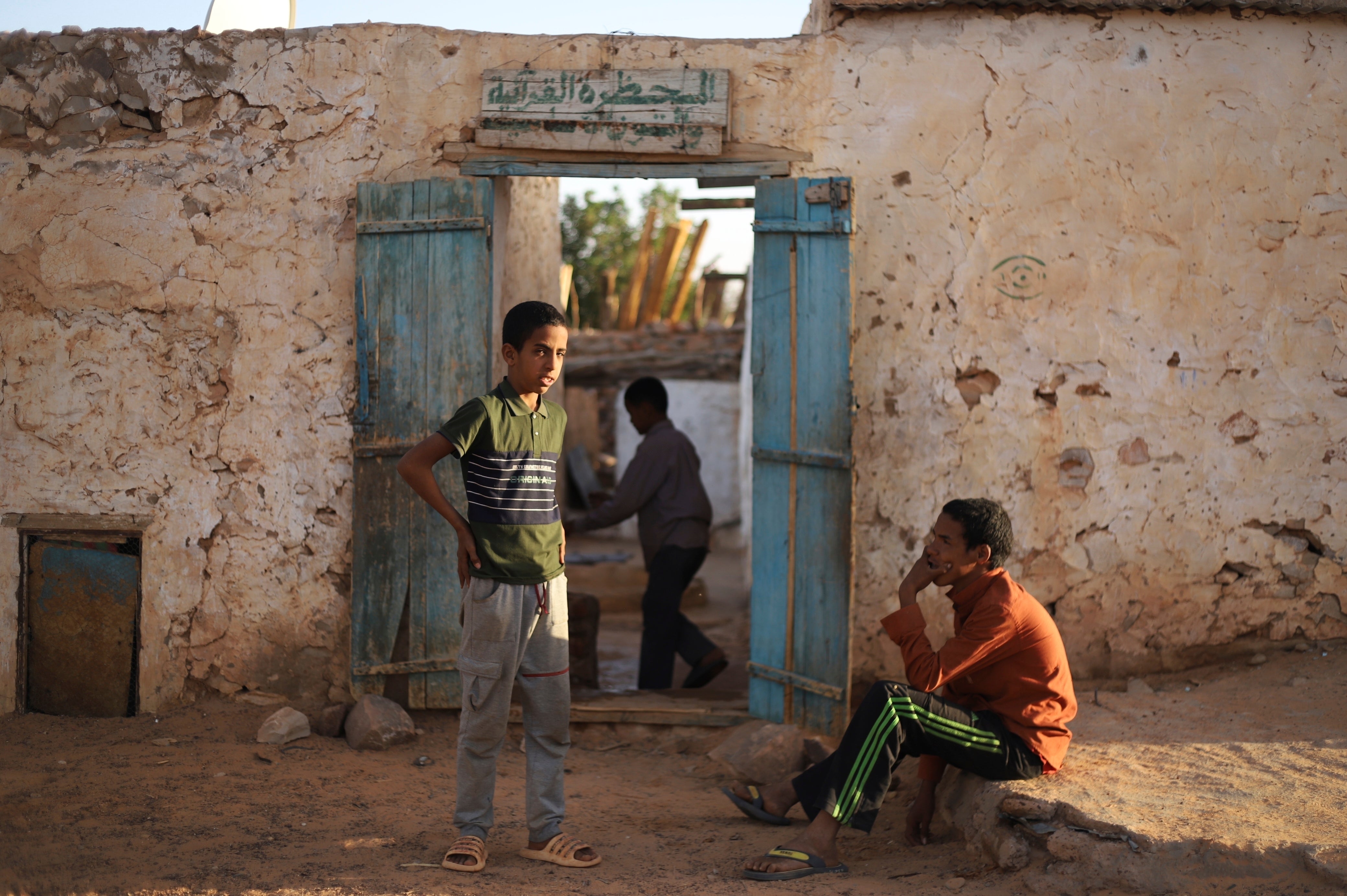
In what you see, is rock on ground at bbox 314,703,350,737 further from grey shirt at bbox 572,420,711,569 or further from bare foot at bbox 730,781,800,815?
bare foot at bbox 730,781,800,815

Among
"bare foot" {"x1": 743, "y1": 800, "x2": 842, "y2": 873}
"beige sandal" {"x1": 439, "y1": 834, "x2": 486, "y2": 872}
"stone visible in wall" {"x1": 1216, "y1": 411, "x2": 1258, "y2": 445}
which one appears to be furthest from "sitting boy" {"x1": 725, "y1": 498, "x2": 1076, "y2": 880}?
"stone visible in wall" {"x1": 1216, "y1": 411, "x2": 1258, "y2": 445}

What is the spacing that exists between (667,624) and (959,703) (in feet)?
7.04

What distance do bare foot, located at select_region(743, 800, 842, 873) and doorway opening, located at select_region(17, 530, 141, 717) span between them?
118 inches

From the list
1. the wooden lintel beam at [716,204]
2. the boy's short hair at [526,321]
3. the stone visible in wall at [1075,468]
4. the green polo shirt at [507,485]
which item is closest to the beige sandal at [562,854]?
the green polo shirt at [507,485]

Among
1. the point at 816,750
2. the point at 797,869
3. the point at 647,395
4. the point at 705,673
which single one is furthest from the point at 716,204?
the point at 797,869

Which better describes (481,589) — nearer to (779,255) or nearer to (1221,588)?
(779,255)

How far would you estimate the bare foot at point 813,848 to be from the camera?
9.58ft

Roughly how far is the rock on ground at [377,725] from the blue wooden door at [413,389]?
0.11 meters

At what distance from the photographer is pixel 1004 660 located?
3.08m

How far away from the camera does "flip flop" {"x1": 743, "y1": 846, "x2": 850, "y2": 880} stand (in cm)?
291

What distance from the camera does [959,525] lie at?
3010mm

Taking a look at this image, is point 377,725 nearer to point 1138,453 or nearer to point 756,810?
point 756,810

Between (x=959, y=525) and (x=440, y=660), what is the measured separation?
2385 mm

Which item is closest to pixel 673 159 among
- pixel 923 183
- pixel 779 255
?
pixel 779 255
